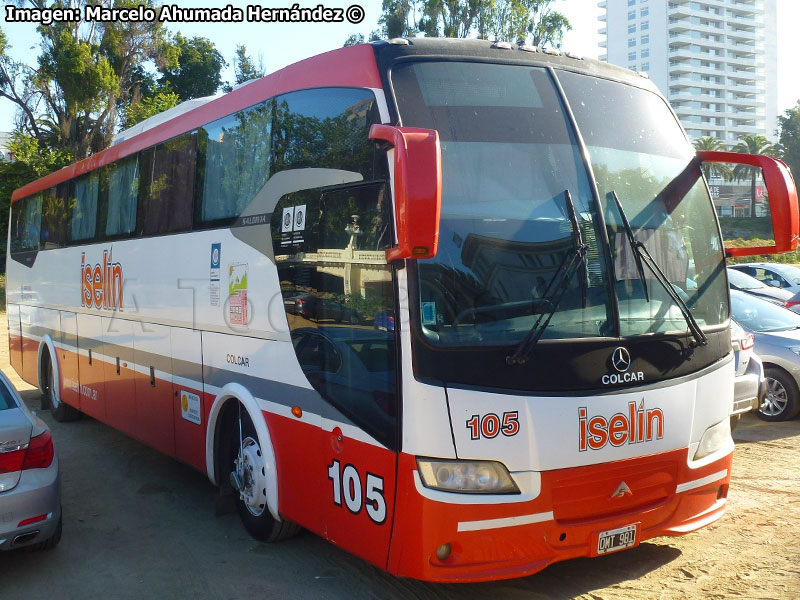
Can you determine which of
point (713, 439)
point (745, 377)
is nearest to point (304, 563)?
point (713, 439)

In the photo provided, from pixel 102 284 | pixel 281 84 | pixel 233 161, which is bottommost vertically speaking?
pixel 102 284

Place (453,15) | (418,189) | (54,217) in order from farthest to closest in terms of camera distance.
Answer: (453,15)
(54,217)
(418,189)

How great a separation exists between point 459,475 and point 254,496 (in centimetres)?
236

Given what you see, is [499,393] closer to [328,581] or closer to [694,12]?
[328,581]

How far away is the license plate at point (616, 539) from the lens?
15.0 ft

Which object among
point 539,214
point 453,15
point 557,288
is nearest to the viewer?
point 557,288

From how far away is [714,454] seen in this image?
5109 mm

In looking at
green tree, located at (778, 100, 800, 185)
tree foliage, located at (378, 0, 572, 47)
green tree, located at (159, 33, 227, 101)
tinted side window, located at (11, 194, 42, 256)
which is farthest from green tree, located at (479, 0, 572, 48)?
green tree, located at (778, 100, 800, 185)

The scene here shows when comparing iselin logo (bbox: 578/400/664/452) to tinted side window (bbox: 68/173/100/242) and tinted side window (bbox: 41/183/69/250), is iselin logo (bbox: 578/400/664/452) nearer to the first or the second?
tinted side window (bbox: 68/173/100/242)

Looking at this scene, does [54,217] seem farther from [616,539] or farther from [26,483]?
[616,539]

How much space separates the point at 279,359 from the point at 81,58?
28010mm

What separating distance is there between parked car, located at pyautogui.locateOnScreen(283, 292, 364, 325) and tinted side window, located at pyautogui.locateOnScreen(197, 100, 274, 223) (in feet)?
3.57

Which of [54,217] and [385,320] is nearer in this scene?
[385,320]

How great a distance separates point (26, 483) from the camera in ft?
17.4
